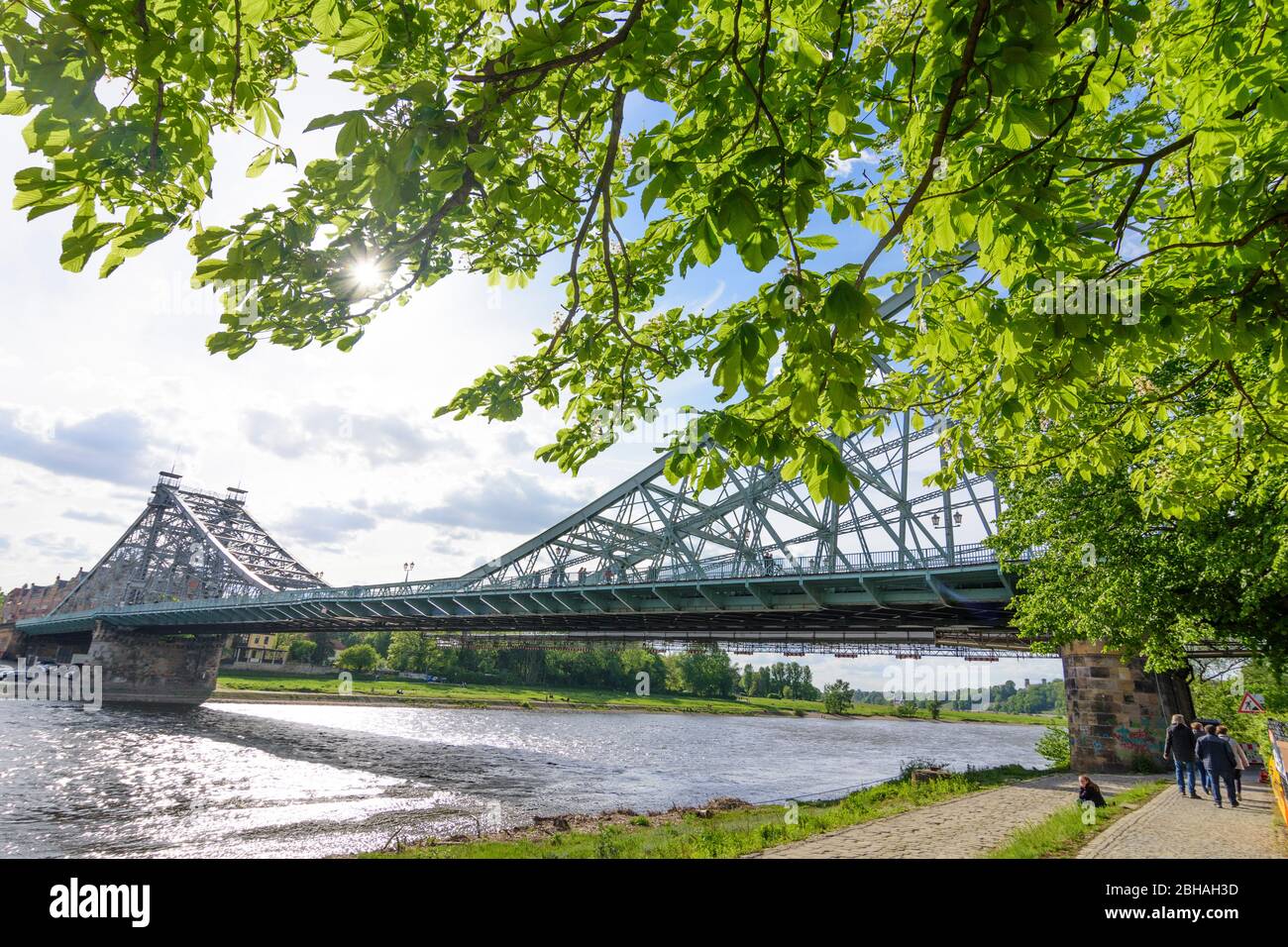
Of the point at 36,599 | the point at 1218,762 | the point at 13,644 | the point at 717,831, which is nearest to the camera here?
the point at 1218,762

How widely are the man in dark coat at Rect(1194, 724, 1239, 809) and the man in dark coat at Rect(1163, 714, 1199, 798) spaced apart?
0.62 meters

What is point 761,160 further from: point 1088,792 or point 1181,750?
point 1181,750

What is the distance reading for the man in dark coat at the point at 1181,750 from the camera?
13836mm

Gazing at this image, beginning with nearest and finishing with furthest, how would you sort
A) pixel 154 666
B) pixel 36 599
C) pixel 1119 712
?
1. pixel 1119 712
2. pixel 154 666
3. pixel 36 599

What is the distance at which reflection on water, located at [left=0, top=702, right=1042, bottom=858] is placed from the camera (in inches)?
688

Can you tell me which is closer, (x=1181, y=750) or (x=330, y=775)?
(x=1181, y=750)

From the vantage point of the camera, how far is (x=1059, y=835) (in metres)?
9.77

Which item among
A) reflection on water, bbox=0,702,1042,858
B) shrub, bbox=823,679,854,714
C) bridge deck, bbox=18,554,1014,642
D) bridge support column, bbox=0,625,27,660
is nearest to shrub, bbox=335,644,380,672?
bridge deck, bbox=18,554,1014,642

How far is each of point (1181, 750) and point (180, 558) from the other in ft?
355

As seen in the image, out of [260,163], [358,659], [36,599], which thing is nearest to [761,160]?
[260,163]

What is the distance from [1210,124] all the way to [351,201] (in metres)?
4.54

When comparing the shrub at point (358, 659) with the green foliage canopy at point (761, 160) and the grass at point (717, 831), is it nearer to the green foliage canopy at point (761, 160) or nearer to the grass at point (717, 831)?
the grass at point (717, 831)

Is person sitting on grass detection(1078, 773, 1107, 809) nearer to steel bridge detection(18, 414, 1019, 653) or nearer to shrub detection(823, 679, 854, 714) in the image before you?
steel bridge detection(18, 414, 1019, 653)
